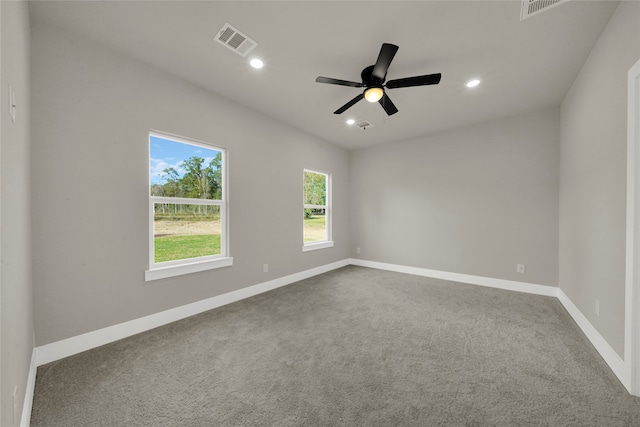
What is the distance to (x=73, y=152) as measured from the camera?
6.84ft

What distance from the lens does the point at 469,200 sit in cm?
424

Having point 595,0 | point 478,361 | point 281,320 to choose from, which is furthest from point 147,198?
point 595,0

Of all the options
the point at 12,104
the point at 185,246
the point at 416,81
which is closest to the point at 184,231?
the point at 185,246

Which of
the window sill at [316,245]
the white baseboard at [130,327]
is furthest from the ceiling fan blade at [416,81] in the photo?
the white baseboard at [130,327]

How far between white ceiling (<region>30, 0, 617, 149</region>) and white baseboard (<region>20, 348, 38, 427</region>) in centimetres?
265

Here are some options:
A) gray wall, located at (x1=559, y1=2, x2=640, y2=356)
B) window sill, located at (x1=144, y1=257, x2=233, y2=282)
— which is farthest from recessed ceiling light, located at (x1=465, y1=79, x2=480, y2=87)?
window sill, located at (x1=144, y1=257, x2=233, y2=282)

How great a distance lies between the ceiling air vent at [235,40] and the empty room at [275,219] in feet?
0.06

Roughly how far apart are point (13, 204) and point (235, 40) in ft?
6.40

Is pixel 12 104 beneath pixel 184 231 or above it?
above

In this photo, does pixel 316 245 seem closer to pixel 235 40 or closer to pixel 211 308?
pixel 211 308

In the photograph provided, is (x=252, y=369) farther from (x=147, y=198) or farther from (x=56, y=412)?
(x=147, y=198)

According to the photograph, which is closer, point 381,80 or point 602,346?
point 602,346

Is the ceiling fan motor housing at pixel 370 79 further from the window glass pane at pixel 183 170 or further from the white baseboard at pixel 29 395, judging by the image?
the white baseboard at pixel 29 395

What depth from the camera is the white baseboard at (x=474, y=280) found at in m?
3.61
